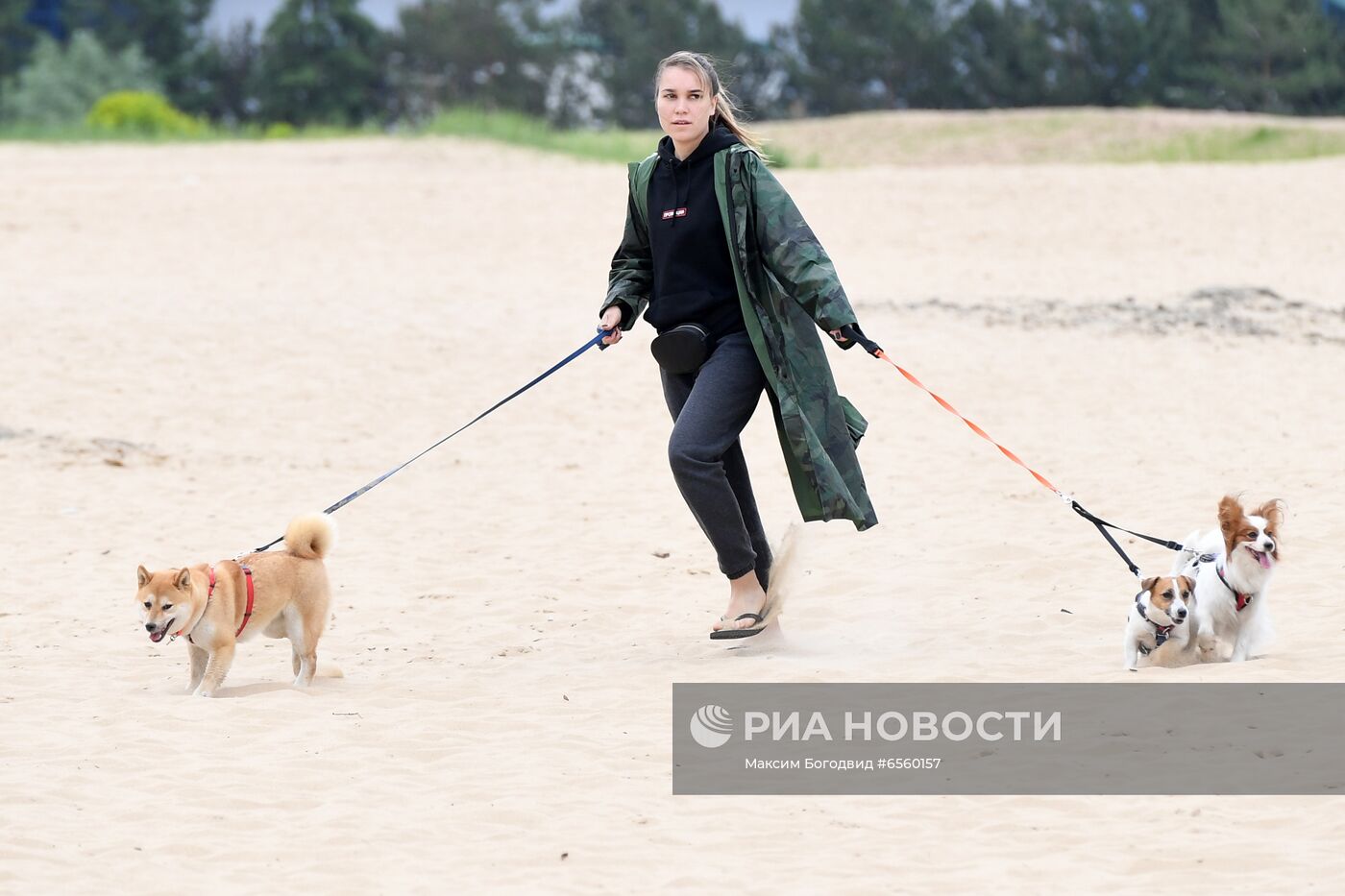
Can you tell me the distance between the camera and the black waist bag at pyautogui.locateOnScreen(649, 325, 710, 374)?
6113 mm

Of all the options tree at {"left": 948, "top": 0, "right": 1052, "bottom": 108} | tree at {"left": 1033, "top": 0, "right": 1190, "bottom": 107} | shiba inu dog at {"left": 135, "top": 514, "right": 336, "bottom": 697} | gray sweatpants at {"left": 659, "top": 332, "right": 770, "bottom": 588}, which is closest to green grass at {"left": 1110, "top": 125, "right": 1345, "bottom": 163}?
tree at {"left": 1033, "top": 0, "right": 1190, "bottom": 107}

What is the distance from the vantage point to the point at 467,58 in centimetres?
4862

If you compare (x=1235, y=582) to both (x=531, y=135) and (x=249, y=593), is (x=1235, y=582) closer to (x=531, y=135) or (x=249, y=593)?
(x=249, y=593)

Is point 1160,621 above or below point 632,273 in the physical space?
below

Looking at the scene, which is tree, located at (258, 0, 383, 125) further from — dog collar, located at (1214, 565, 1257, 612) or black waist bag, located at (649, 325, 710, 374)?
dog collar, located at (1214, 565, 1257, 612)

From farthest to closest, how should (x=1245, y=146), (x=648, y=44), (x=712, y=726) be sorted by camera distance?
(x=648, y=44), (x=1245, y=146), (x=712, y=726)

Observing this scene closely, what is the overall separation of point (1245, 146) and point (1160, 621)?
2681cm

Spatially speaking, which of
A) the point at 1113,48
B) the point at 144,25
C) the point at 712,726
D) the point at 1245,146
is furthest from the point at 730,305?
the point at 144,25

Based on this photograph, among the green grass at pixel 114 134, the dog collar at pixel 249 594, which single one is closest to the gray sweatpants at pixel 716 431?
the dog collar at pixel 249 594

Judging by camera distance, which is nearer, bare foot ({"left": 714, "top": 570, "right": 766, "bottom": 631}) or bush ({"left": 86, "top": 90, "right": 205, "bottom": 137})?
bare foot ({"left": 714, "top": 570, "right": 766, "bottom": 631})

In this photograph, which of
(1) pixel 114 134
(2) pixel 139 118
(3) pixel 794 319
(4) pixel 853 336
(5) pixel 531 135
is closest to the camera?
(4) pixel 853 336

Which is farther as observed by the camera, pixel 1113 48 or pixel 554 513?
pixel 1113 48

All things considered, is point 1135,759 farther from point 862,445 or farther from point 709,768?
point 862,445

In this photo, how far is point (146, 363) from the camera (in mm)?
14148
